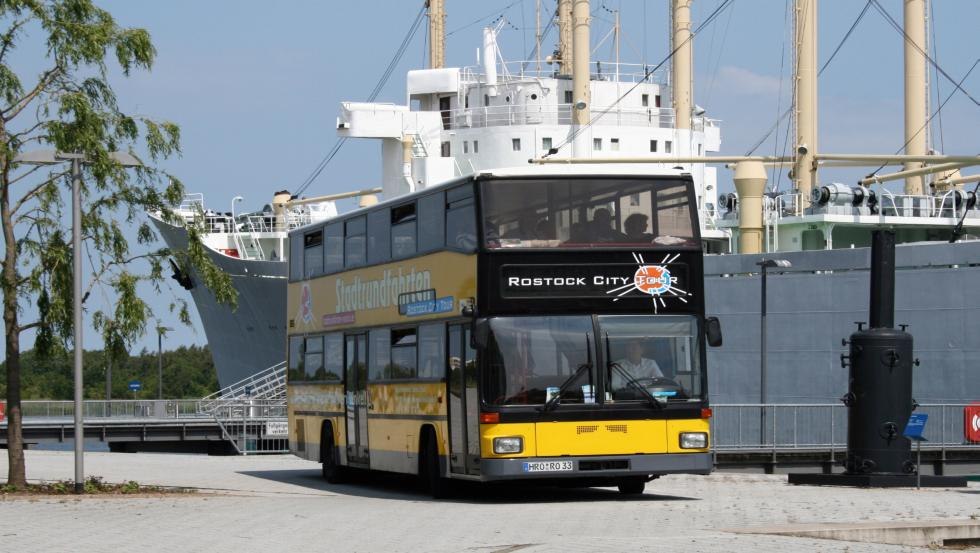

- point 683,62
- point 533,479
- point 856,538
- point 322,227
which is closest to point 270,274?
point 683,62

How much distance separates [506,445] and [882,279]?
5.67 meters

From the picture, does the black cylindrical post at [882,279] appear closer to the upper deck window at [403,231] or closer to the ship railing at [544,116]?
the upper deck window at [403,231]

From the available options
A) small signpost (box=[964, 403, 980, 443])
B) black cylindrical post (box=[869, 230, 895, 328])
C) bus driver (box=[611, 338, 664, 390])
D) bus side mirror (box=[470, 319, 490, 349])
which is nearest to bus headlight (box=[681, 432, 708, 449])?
bus driver (box=[611, 338, 664, 390])

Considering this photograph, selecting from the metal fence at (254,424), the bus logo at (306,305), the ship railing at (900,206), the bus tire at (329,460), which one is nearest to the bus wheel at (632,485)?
the bus tire at (329,460)

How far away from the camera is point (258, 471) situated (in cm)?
2802

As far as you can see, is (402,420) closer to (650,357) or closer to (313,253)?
(650,357)

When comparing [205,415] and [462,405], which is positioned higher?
[462,405]

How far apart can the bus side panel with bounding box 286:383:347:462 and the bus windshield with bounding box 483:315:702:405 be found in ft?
18.5

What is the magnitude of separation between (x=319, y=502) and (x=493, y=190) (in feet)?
12.9

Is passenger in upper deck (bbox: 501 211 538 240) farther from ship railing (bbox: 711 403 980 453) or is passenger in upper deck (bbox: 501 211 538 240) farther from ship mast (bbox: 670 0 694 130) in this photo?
ship mast (bbox: 670 0 694 130)

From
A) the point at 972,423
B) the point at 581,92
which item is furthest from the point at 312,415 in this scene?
the point at 581,92

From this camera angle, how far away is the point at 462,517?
51.1 ft

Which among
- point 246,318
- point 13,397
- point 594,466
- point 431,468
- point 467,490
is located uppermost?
point 246,318

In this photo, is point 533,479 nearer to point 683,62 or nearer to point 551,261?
point 551,261
